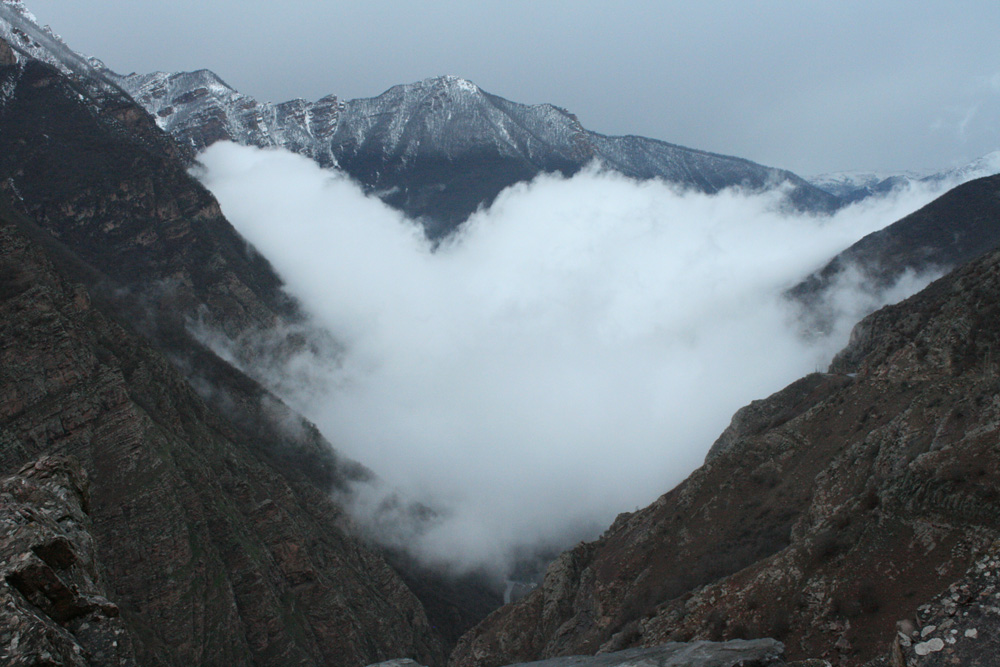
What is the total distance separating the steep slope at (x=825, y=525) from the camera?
22.9 m

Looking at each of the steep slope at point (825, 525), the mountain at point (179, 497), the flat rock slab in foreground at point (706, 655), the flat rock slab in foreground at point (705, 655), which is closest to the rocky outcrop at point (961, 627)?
the flat rock slab in foreground at point (705, 655)

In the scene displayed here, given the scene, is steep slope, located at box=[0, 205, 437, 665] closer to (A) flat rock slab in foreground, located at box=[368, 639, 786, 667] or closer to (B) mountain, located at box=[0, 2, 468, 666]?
(B) mountain, located at box=[0, 2, 468, 666]

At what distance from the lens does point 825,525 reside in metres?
29.0

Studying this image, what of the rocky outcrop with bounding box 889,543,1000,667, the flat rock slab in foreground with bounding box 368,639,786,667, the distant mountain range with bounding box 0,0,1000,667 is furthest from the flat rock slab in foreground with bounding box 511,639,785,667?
the rocky outcrop with bounding box 889,543,1000,667

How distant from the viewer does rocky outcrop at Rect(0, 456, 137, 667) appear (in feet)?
44.2

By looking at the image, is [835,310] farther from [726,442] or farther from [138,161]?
[138,161]

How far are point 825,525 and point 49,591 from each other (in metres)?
29.3

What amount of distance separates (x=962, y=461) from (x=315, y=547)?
Result: 105348 mm

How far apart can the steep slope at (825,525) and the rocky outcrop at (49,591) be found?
2195cm

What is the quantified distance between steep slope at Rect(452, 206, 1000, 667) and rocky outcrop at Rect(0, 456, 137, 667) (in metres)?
21.9

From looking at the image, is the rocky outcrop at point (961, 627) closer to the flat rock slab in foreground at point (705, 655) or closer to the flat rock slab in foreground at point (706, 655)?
the flat rock slab in foreground at point (705, 655)

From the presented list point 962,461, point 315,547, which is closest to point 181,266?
point 315,547

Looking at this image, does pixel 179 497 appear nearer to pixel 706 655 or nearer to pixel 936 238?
pixel 706 655

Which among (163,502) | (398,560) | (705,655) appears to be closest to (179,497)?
(163,502)
